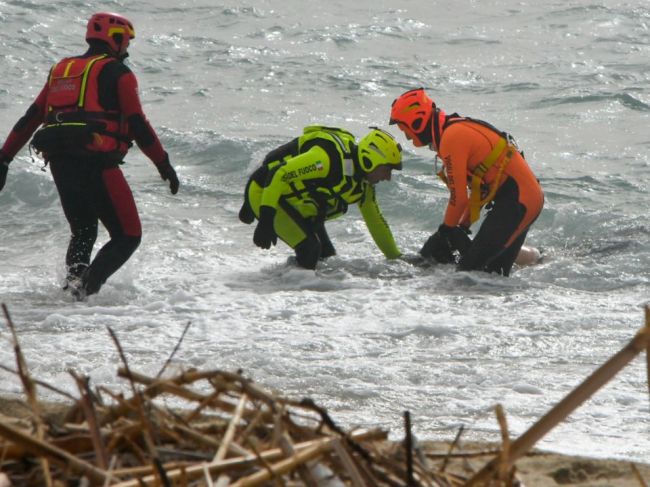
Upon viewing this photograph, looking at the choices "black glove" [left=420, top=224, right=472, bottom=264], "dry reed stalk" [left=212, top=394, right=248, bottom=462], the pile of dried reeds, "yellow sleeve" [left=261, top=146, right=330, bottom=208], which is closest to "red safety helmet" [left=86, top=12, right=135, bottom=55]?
"yellow sleeve" [left=261, top=146, right=330, bottom=208]

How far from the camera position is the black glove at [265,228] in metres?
8.95

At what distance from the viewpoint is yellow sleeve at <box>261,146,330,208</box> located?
888 cm

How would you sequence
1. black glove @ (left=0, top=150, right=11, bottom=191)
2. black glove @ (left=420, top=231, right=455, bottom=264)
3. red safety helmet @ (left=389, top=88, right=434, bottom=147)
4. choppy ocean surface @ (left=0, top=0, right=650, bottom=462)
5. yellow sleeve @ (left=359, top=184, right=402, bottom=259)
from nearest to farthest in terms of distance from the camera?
choppy ocean surface @ (left=0, top=0, right=650, bottom=462) < black glove @ (left=0, top=150, right=11, bottom=191) < red safety helmet @ (left=389, top=88, right=434, bottom=147) < yellow sleeve @ (left=359, top=184, right=402, bottom=259) < black glove @ (left=420, top=231, right=455, bottom=264)

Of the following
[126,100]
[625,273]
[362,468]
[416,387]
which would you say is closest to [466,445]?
[416,387]

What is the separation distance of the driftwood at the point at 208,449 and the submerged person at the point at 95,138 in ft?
18.4

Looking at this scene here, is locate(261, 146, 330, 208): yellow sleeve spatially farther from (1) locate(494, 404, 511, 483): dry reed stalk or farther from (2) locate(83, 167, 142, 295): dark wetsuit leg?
(1) locate(494, 404, 511, 483): dry reed stalk

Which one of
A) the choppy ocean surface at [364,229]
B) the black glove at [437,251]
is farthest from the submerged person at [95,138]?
the black glove at [437,251]

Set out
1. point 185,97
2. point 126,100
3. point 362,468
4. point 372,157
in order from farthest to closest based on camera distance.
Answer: point 185,97
point 372,157
point 126,100
point 362,468

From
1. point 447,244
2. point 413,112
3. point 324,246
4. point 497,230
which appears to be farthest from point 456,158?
point 324,246

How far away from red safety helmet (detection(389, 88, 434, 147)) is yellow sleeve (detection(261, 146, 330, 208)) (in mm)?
602

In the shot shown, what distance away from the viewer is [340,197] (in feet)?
29.9

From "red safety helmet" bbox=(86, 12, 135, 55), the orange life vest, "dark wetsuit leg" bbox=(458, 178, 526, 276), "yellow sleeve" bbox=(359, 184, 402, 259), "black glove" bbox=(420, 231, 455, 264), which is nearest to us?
the orange life vest

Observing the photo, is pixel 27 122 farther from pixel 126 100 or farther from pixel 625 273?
pixel 625 273

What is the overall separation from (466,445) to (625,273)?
5.21 metres
